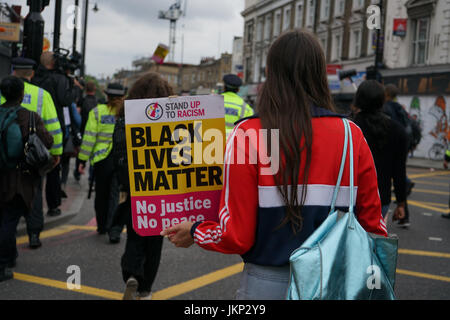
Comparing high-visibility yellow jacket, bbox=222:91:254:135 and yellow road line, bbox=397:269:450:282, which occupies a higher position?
high-visibility yellow jacket, bbox=222:91:254:135

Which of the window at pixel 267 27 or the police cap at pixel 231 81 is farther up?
the window at pixel 267 27

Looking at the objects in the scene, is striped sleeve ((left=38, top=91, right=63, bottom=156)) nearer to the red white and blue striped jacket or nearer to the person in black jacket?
the person in black jacket

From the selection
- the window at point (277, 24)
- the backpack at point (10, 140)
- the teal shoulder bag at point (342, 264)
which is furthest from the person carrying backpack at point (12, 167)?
the window at point (277, 24)

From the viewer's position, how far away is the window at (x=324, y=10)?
3167 cm

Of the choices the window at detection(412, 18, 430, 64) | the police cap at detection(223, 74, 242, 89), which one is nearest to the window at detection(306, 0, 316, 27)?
the window at detection(412, 18, 430, 64)

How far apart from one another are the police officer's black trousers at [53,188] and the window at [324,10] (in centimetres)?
2761

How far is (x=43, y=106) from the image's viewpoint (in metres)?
5.15

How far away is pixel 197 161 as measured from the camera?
216 cm

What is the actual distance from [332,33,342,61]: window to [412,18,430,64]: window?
705 cm

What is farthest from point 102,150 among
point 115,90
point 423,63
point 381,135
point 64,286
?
point 423,63

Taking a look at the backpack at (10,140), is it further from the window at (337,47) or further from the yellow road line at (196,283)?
the window at (337,47)

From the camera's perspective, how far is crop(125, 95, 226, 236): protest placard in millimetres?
2162

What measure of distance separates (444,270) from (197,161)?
4.08m

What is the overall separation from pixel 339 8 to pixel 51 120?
2802 centimetres
